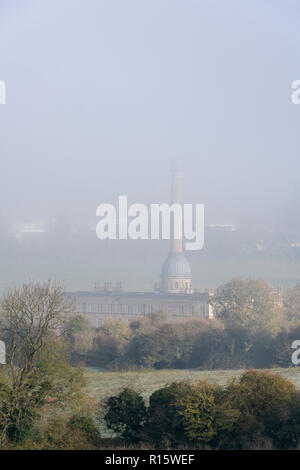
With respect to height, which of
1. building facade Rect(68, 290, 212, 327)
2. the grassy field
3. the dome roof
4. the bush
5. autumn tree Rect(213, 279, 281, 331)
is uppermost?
the dome roof

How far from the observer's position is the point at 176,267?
126m

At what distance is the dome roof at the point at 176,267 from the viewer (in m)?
126

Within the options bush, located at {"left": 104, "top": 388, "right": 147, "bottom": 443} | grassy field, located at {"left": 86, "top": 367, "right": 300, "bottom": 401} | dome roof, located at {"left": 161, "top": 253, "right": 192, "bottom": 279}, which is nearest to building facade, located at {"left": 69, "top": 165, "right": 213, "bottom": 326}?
dome roof, located at {"left": 161, "top": 253, "right": 192, "bottom": 279}

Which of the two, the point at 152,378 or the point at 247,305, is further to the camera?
the point at 247,305

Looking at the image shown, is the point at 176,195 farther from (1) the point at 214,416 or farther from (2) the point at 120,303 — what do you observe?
(1) the point at 214,416

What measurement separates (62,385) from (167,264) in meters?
104

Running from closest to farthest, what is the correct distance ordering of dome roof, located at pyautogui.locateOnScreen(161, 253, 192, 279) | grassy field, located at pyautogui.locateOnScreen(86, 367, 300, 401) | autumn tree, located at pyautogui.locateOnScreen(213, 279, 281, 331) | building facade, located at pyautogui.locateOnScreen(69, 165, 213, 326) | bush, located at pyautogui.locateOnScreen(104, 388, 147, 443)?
bush, located at pyautogui.locateOnScreen(104, 388, 147, 443)
grassy field, located at pyautogui.locateOnScreen(86, 367, 300, 401)
autumn tree, located at pyautogui.locateOnScreen(213, 279, 281, 331)
building facade, located at pyautogui.locateOnScreen(69, 165, 213, 326)
dome roof, located at pyautogui.locateOnScreen(161, 253, 192, 279)

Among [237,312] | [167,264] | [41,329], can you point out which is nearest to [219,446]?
[41,329]

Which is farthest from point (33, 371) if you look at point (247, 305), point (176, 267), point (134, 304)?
point (176, 267)

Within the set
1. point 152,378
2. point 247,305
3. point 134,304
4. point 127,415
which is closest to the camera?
point 127,415

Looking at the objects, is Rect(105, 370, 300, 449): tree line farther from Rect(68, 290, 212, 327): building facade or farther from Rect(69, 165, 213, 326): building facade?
Rect(68, 290, 212, 327): building facade

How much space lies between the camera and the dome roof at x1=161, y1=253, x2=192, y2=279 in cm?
12569

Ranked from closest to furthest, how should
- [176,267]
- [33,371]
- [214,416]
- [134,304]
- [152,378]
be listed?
[214,416] < [33,371] < [152,378] < [134,304] < [176,267]

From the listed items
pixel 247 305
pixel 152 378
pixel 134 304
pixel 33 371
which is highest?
pixel 134 304
